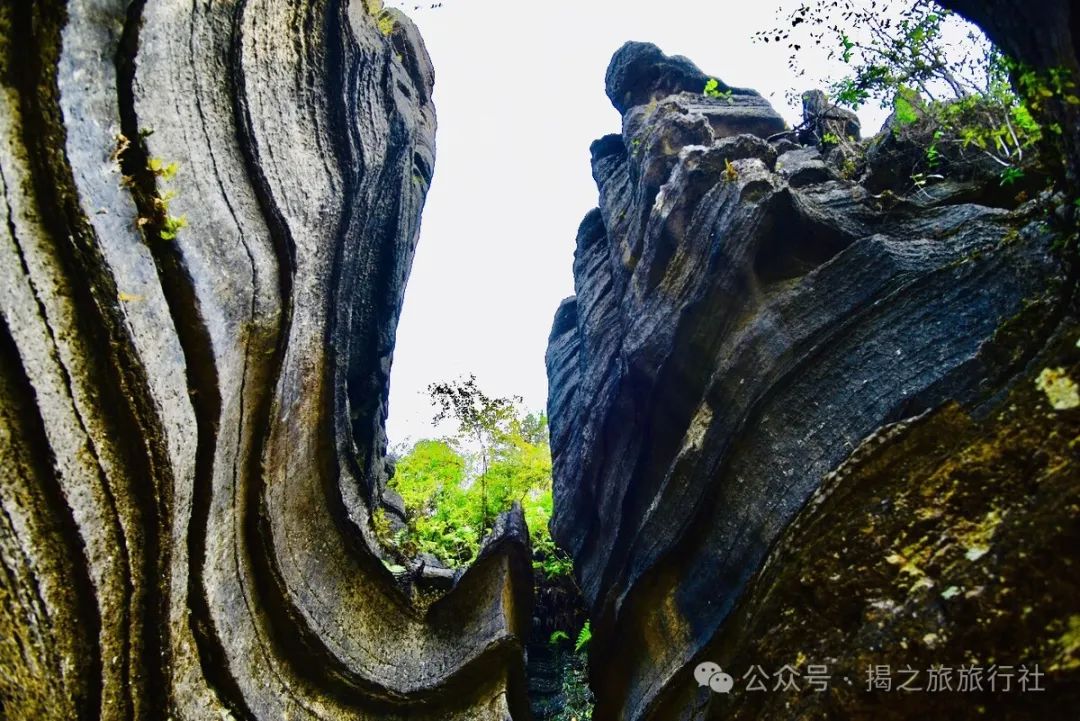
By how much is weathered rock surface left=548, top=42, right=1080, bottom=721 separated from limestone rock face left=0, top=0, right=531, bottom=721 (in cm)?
310

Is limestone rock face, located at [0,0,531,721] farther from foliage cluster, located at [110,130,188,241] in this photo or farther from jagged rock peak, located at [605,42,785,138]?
jagged rock peak, located at [605,42,785,138]

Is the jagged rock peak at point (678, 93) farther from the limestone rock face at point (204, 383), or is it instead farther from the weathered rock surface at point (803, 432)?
the limestone rock face at point (204, 383)

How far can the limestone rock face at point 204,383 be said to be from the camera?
5789 mm

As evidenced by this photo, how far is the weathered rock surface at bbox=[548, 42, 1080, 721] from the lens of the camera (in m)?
4.92

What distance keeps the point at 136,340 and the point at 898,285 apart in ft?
32.7

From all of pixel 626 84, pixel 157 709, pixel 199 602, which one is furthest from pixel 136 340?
pixel 626 84

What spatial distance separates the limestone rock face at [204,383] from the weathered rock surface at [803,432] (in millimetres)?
3098

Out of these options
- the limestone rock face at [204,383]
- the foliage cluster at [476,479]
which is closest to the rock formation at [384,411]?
the limestone rock face at [204,383]

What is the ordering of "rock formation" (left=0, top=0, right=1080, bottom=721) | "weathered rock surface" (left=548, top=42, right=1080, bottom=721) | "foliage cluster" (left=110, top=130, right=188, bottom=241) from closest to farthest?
"weathered rock surface" (left=548, top=42, right=1080, bottom=721), "rock formation" (left=0, top=0, right=1080, bottom=721), "foliage cluster" (left=110, top=130, right=188, bottom=241)

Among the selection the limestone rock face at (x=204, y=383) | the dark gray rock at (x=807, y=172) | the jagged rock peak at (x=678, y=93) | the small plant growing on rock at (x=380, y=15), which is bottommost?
the limestone rock face at (x=204, y=383)

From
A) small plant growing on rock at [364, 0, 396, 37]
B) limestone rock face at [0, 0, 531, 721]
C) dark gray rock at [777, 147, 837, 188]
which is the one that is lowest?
limestone rock face at [0, 0, 531, 721]

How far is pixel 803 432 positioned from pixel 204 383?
8.23m

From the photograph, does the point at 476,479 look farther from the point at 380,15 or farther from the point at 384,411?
the point at 380,15

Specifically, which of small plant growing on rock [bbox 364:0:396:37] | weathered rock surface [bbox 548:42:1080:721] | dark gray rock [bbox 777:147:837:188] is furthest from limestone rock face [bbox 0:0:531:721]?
dark gray rock [bbox 777:147:837:188]
